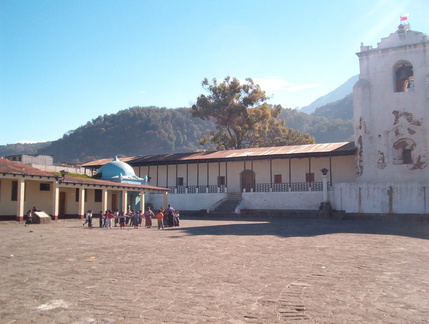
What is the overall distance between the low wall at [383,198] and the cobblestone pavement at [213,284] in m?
13.5

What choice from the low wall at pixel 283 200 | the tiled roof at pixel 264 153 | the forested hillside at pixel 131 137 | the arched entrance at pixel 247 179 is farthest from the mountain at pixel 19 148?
the low wall at pixel 283 200

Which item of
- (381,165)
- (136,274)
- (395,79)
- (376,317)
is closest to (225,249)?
(136,274)

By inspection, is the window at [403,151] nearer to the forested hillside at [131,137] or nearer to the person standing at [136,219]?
the person standing at [136,219]

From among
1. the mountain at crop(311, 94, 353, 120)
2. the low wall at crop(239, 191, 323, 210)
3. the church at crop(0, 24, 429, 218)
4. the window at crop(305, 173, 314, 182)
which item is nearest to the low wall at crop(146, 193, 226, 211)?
the church at crop(0, 24, 429, 218)

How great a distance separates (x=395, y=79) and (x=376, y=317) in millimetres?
25191

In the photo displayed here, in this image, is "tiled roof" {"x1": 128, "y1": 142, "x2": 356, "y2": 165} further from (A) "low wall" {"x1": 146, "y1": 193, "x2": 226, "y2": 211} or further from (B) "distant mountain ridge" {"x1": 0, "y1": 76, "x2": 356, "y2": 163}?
(B) "distant mountain ridge" {"x1": 0, "y1": 76, "x2": 356, "y2": 163}

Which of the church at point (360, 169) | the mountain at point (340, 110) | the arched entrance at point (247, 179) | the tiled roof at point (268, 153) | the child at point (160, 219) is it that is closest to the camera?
the child at point (160, 219)

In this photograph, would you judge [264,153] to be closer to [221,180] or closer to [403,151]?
[221,180]

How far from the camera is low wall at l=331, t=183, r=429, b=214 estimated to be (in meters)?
22.3

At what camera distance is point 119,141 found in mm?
99312

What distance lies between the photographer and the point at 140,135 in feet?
323

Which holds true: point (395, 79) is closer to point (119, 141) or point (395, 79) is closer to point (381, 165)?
point (381, 165)

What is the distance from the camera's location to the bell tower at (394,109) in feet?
82.7

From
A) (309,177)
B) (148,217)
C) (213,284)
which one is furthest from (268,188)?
(213,284)
